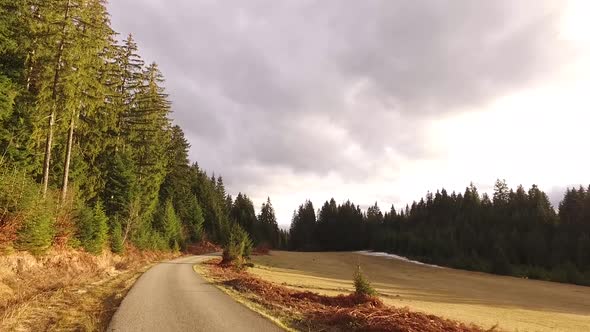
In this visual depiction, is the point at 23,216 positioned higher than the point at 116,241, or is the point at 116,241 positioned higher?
the point at 23,216

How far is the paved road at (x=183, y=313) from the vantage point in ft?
32.9

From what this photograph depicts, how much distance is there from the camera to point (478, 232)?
99250 mm

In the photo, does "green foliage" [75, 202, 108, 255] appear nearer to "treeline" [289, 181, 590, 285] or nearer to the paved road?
the paved road

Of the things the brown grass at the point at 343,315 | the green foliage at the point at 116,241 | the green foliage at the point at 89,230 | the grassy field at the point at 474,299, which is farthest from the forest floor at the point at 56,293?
the grassy field at the point at 474,299

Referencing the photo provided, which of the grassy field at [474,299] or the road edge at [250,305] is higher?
the road edge at [250,305]

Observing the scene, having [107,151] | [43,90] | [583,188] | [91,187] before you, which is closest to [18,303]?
[43,90]

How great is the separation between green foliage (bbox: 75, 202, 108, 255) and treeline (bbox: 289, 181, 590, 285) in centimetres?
6874

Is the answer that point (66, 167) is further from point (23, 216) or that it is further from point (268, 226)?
point (268, 226)

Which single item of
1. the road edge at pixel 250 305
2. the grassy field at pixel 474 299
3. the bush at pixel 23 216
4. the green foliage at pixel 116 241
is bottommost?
the grassy field at pixel 474 299

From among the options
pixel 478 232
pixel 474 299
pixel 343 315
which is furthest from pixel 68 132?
pixel 478 232

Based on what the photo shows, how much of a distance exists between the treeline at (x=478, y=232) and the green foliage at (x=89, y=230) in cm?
6874

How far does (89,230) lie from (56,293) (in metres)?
14.7

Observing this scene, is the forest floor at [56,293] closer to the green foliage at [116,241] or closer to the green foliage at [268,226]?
the green foliage at [116,241]

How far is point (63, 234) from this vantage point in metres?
24.4
